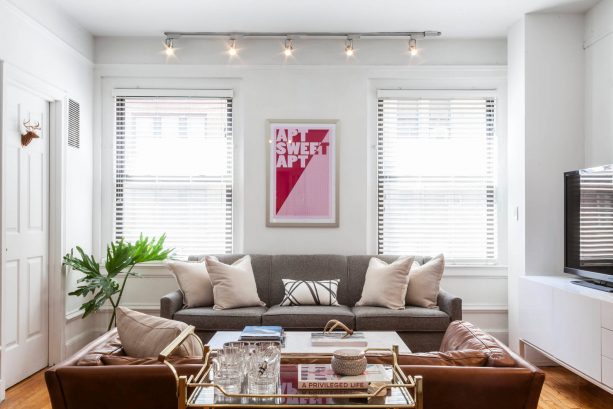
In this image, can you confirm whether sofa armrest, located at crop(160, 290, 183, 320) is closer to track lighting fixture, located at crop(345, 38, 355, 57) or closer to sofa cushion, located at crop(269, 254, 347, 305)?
sofa cushion, located at crop(269, 254, 347, 305)

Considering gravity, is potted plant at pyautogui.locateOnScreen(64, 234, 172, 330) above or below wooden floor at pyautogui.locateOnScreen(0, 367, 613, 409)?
above

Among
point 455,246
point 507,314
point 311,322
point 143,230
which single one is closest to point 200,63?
point 143,230

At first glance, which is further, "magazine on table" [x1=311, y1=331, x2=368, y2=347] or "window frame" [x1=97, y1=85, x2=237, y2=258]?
"window frame" [x1=97, y1=85, x2=237, y2=258]

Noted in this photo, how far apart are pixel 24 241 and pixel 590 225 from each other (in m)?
4.10

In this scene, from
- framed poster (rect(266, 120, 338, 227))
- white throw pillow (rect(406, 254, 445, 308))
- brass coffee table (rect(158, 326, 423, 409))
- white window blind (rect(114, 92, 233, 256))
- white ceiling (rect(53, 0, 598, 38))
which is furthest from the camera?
white window blind (rect(114, 92, 233, 256))

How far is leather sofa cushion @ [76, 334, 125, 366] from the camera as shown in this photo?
1.93 metres

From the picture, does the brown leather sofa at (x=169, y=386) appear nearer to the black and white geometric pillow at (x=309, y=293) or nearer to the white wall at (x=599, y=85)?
the black and white geometric pillow at (x=309, y=293)

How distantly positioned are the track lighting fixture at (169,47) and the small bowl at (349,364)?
3.80 m

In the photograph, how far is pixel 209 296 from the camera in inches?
173

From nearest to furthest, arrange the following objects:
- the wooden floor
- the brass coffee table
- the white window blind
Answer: the brass coffee table, the wooden floor, the white window blind

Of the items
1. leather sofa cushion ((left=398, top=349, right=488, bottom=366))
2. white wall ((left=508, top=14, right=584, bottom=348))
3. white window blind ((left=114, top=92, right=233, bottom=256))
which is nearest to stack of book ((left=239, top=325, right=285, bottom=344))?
leather sofa cushion ((left=398, top=349, right=488, bottom=366))

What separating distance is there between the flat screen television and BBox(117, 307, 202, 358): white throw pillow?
2.83m

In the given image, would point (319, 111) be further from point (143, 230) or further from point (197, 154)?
point (143, 230)

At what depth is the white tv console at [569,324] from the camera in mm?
3252
